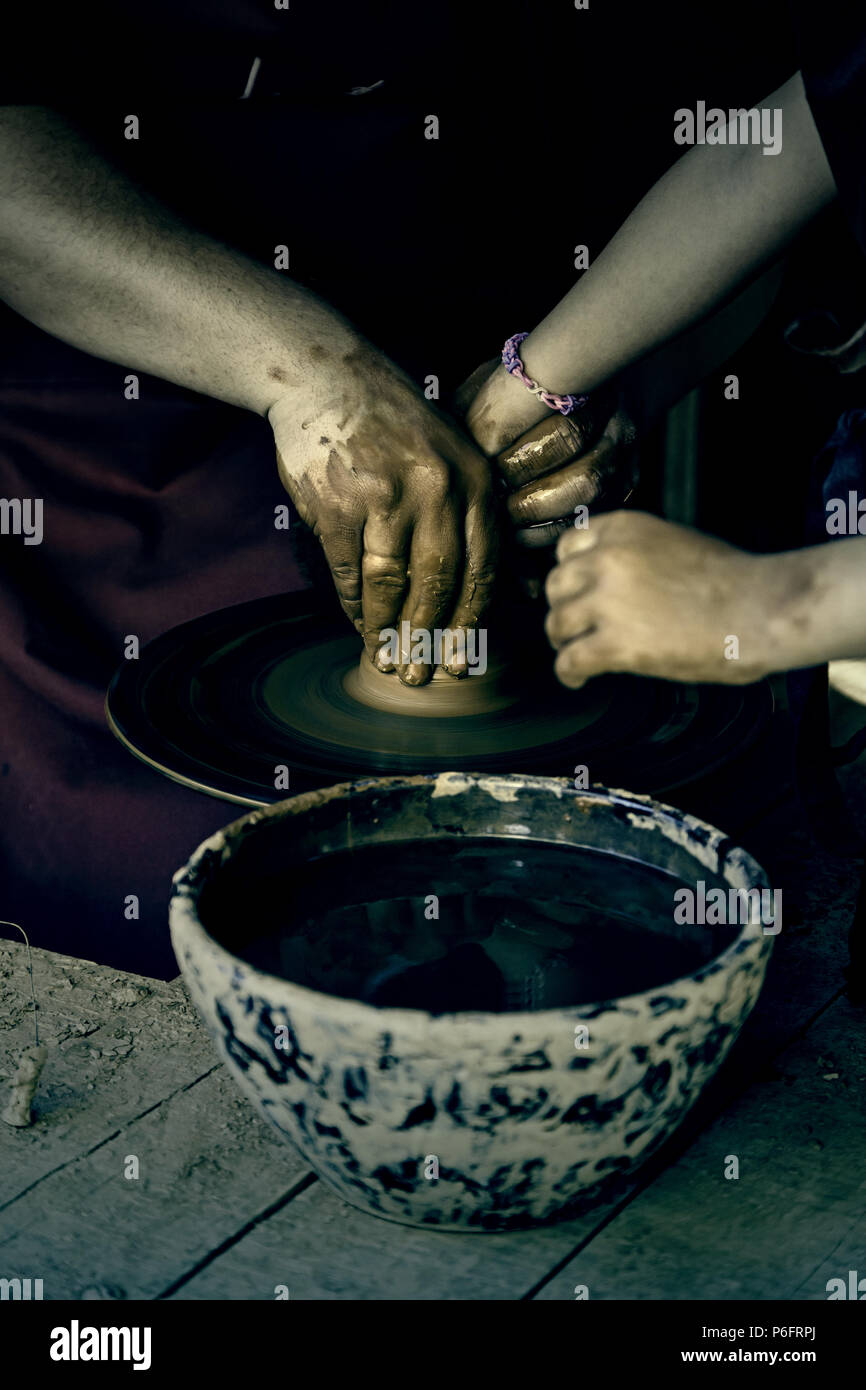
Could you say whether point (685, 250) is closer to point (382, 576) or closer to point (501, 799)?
point (382, 576)

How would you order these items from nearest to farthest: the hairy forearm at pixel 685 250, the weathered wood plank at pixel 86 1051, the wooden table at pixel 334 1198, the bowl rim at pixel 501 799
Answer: the bowl rim at pixel 501 799 → the wooden table at pixel 334 1198 → the weathered wood plank at pixel 86 1051 → the hairy forearm at pixel 685 250

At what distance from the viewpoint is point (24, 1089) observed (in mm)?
838

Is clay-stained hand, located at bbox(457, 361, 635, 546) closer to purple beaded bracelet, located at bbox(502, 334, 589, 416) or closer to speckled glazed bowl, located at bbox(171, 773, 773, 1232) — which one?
purple beaded bracelet, located at bbox(502, 334, 589, 416)

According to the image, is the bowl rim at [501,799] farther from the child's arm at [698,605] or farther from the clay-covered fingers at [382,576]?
the clay-covered fingers at [382,576]

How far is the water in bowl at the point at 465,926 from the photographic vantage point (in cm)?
73

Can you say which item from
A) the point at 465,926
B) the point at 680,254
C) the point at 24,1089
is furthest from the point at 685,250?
the point at 24,1089

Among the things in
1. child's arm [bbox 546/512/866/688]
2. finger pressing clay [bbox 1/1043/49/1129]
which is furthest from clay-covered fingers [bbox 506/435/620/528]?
finger pressing clay [bbox 1/1043/49/1129]

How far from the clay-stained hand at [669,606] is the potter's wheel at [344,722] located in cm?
19

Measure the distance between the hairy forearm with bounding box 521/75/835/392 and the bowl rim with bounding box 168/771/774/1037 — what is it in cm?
41

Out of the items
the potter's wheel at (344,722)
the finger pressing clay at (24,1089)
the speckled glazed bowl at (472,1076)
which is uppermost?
the potter's wheel at (344,722)

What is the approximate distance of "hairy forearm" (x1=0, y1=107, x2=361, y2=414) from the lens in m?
1.11

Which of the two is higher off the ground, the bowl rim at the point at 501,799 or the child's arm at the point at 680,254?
the child's arm at the point at 680,254

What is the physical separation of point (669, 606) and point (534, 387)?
0.40m

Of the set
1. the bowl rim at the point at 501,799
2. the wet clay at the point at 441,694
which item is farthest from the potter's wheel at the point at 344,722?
the bowl rim at the point at 501,799
